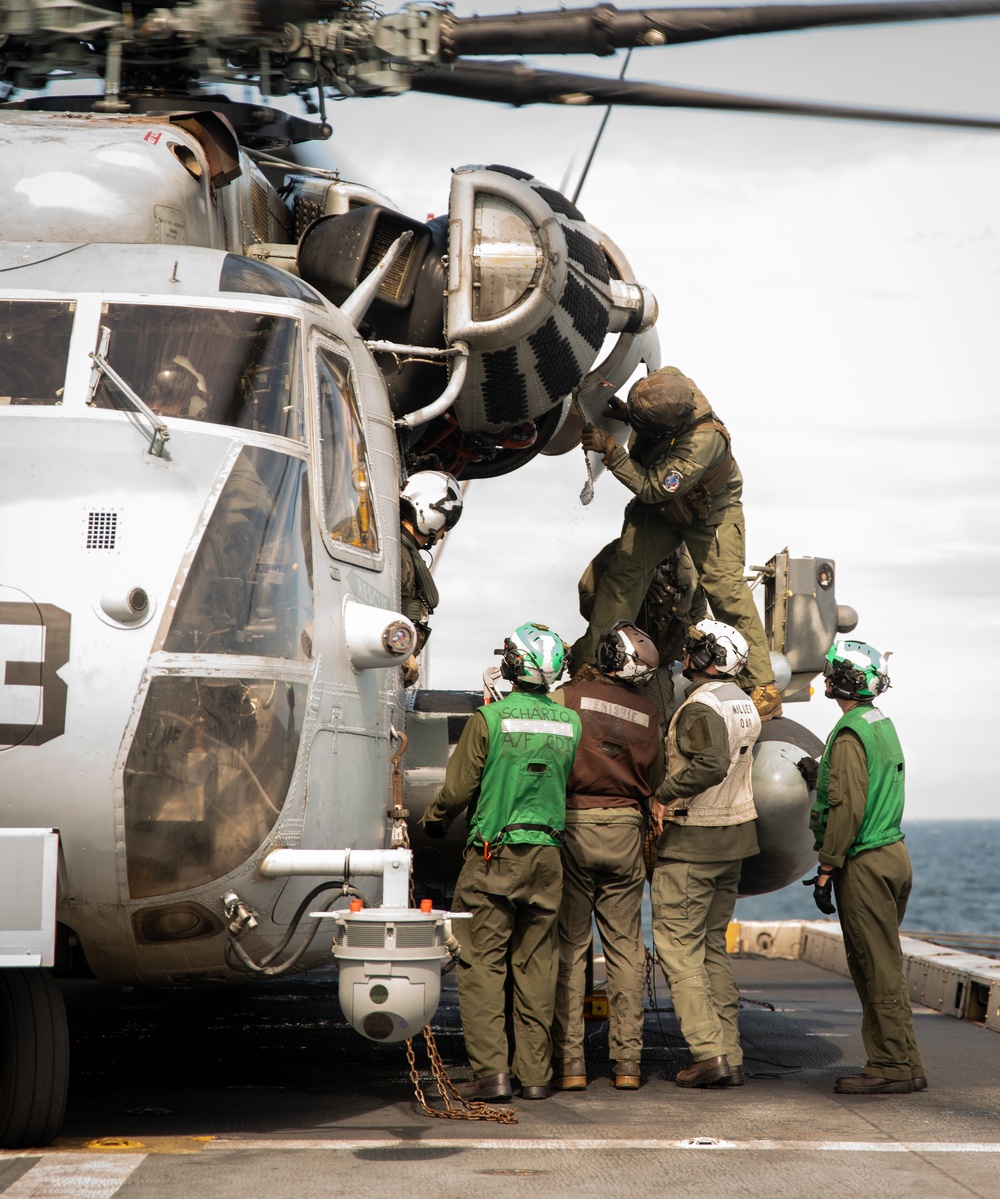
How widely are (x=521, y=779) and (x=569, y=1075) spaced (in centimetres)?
140

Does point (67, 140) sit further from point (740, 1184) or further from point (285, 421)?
point (740, 1184)

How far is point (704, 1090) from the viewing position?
700 centimetres

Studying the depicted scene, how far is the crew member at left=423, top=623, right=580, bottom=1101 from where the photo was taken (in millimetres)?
6621

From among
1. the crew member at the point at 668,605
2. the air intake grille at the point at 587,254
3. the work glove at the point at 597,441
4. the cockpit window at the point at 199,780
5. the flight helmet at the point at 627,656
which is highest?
the air intake grille at the point at 587,254

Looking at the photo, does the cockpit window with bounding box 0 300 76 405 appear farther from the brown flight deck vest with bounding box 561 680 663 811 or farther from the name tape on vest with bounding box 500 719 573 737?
the brown flight deck vest with bounding box 561 680 663 811

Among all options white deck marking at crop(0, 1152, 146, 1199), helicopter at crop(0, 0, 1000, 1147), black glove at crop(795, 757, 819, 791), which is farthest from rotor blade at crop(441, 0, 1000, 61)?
white deck marking at crop(0, 1152, 146, 1199)

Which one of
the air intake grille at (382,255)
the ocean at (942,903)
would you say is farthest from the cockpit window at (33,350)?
the ocean at (942,903)

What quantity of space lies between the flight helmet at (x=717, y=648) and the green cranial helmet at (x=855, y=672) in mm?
436

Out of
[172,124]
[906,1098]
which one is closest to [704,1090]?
[906,1098]

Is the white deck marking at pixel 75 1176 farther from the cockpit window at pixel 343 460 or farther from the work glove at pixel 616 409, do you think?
the work glove at pixel 616 409

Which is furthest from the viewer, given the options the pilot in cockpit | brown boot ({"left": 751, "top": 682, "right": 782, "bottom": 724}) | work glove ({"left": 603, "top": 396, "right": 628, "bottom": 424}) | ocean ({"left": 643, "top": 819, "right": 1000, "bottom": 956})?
ocean ({"left": 643, "top": 819, "right": 1000, "bottom": 956})

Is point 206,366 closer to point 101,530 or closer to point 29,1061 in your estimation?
point 101,530

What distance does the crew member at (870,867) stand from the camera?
7082mm

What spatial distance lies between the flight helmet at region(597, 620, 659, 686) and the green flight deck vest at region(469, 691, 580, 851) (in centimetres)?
65
